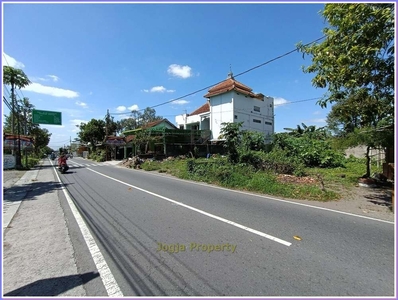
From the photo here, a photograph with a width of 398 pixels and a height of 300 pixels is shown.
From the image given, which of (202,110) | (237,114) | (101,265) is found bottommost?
(101,265)

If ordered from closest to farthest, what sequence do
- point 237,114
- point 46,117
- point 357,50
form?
point 357,50, point 46,117, point 237,114

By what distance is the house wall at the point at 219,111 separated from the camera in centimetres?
2889

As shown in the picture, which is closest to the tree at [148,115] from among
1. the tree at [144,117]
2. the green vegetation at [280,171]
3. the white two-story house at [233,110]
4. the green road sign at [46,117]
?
the tree at [144,117]

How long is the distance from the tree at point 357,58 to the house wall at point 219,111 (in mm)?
21029

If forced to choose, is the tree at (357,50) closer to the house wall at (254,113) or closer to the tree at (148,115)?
the house wall at (254,113)

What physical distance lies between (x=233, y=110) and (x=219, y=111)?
2396 millimetres

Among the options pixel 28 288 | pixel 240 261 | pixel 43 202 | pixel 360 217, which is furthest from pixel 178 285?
pixel 43 202

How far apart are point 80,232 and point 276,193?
A: 6646 mm

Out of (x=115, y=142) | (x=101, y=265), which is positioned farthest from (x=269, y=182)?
(x=115, y=142)

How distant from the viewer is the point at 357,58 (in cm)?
559

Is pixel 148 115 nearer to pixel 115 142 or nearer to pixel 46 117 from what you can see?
pixel 115 142

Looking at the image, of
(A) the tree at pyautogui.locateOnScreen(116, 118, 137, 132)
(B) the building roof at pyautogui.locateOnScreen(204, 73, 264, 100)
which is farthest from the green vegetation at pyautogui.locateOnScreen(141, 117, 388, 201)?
(A) the tree at pyautogui.locateOnScreen(116, 118, 137, 132)

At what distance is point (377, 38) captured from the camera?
209 inches

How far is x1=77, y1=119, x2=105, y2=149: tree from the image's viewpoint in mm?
49406
